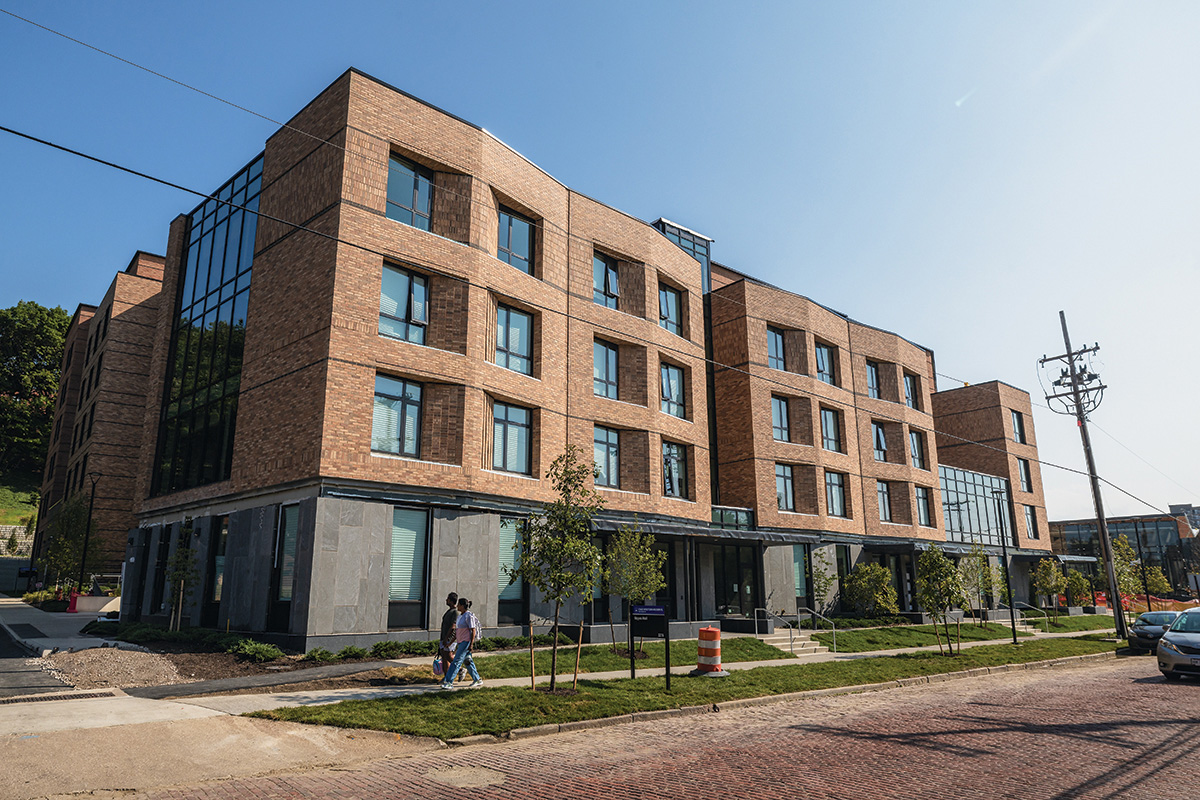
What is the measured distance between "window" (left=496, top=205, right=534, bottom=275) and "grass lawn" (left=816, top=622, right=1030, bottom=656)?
678 inches

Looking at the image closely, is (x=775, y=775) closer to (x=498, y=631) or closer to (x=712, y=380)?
(x=498, y=631)

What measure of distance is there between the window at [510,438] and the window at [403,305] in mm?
3481

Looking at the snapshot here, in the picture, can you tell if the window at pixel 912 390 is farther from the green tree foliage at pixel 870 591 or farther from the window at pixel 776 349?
the green tree foliage at pixel 870 591

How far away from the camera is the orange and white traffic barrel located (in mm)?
17188

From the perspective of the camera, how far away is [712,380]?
3544 centimetres

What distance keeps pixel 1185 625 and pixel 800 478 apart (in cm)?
1755

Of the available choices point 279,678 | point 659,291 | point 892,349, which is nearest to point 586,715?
point 279,678

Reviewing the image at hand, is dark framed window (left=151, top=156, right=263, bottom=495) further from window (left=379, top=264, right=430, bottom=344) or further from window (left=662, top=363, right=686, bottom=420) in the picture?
window (left=662, top=363, right=686, bottom=420)

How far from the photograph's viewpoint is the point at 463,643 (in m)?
14.0

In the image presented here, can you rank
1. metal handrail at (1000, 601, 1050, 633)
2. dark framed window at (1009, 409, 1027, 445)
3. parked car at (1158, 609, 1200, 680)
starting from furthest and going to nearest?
dark framed window at (1009, 409, 1027, 445) < metal handrail at (1000, 601, 1050, 633) < parked car at (1158, 609, 1200, 680)

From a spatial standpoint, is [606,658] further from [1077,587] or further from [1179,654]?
[1077,587]

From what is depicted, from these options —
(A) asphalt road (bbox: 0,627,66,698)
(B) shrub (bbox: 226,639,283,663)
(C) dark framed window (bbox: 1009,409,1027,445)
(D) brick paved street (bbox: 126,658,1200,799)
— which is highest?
(C) dark framed window (bbox: 1009,409,1027,445)

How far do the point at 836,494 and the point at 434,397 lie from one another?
76.2 feet

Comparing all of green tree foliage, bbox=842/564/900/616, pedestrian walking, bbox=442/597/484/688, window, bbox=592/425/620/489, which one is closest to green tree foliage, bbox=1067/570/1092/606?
green tree foliage, bbox=842/564/900/616
